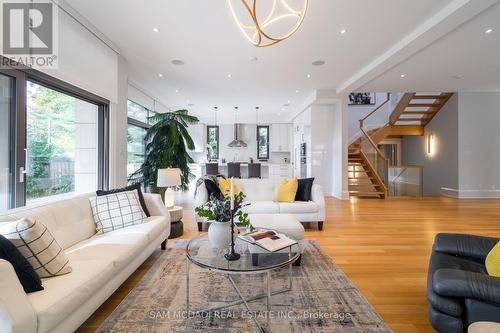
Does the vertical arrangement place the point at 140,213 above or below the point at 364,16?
below

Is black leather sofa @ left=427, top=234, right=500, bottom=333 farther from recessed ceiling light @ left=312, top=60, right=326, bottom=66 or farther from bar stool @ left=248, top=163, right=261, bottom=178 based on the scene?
bar stool @ left=248, top=163, right=261, bottom=178

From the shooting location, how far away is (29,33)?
101 inches

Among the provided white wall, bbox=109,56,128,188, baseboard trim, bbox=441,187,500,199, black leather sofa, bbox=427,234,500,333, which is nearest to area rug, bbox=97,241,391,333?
black leather sofa, bbox=427,234,500,333

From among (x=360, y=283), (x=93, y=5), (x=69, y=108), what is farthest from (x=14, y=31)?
(x=360, y=283)

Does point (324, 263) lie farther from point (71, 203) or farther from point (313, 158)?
point (313, 158)

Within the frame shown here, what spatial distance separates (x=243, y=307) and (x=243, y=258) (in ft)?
1.37

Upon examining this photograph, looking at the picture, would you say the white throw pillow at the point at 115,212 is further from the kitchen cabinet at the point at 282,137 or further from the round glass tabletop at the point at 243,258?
the kitchen cabinet at the point at 282,137

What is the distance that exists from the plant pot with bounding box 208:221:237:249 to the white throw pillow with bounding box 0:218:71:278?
101 centimetres

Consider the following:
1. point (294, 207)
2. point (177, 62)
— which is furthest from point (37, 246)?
point (177, 62)

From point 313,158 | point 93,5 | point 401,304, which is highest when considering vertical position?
point 93,5

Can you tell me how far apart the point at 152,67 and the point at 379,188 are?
6.68 meters

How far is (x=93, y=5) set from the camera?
295 cm

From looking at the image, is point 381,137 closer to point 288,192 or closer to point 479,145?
point 479,145

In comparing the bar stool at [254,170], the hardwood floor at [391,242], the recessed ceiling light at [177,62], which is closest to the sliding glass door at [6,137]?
the hardwood floor at [391,242]
